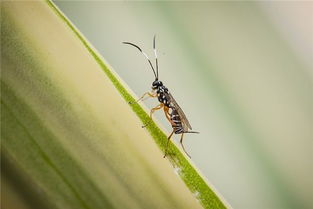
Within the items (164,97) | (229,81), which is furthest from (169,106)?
(229,81)

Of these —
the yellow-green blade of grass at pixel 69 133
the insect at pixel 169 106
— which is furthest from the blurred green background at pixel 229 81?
the yellow-green blade of grass at pixel 69 133

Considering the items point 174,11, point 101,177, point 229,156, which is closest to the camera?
point 101,177

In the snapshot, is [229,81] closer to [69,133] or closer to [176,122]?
[176,122]

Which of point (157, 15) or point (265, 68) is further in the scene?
point (265, 68)

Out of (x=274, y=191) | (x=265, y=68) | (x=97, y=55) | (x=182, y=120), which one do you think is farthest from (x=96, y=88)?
(x=265, y=68)

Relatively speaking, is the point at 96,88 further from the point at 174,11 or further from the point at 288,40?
the point at 288,40

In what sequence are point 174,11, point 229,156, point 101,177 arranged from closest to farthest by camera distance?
point 101,177 < point 229,156 < point 174,11

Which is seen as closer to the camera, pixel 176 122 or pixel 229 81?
pixel 176 122
